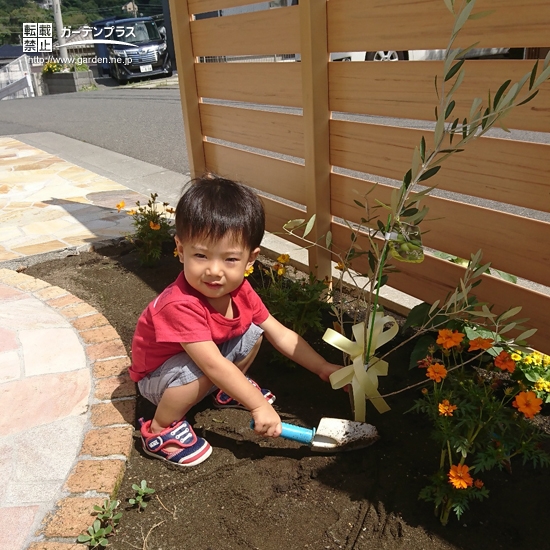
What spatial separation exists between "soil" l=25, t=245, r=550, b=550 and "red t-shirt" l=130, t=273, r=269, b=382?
31 centimetres

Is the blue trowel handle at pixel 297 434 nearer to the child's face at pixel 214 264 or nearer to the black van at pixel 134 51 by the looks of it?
the child's face at pixel 214 264

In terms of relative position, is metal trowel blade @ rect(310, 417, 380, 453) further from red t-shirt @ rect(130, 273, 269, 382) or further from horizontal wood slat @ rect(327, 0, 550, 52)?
horizontal wood slat @ rect(327, 0, 550, 52)

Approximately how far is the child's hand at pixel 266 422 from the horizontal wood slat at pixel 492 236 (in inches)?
32.1

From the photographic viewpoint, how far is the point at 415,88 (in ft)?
7.18

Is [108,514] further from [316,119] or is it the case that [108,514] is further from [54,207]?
[54,207]

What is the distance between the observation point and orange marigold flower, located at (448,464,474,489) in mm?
1555

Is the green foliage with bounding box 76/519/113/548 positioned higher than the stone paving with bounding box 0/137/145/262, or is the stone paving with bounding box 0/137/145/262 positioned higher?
the green foliage with bounding box 76/519/113/548

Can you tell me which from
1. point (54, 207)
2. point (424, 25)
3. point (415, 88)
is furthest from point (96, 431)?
point (54, 207)

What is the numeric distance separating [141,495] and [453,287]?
141cm

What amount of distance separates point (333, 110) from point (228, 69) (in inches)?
42.0

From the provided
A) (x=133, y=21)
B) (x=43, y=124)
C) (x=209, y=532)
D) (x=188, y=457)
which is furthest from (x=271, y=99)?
(x=133, y=21)

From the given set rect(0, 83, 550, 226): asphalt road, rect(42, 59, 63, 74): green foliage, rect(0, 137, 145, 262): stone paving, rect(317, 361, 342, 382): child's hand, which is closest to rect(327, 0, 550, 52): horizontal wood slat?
rect(317, 361, 342, 382): child's hand

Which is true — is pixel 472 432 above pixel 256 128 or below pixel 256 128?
below

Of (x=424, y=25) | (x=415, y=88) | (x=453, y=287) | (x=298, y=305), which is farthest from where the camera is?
(x=298, y=305)
